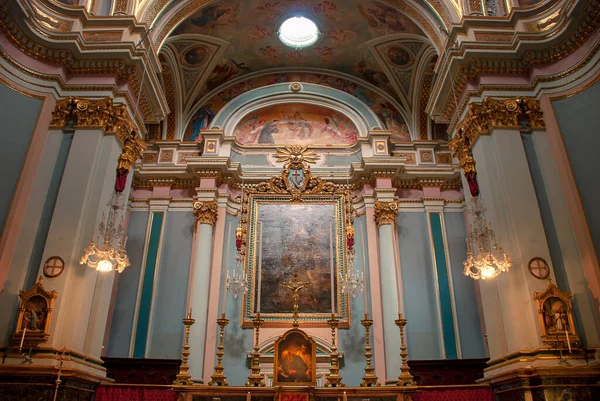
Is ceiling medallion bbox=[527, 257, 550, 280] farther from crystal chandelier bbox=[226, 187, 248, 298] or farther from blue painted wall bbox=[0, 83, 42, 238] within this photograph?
blue painted wall bbox=[0, 83, 42, 238]

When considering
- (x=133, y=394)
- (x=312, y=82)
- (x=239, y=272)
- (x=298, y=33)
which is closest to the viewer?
(x=133, y=394)

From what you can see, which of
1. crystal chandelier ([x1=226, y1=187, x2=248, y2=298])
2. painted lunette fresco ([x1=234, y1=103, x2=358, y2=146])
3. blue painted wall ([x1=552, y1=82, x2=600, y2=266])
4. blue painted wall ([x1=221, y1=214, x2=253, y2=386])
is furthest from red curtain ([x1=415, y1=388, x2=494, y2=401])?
painted lunette fresco ([x1=234, y1=103, x2=358, y2=146])

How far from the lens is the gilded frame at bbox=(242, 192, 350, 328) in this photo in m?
10.9

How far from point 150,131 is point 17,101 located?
5585 millimetres

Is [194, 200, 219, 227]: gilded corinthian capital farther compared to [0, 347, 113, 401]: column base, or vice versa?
[194, 200, 219, 227]: gilded corinthian capital

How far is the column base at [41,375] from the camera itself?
19.9 feet

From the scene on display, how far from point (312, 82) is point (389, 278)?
239 inches

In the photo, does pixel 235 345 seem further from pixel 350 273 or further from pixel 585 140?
pixel 585 140

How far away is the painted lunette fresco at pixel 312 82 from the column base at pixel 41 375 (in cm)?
777

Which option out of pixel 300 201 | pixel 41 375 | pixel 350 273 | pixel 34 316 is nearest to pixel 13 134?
pixel 34 316

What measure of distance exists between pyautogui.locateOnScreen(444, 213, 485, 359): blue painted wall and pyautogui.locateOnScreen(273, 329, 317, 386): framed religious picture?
4537 mm

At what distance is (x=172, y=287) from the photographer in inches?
444

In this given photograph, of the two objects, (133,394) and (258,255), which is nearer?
(133,394)

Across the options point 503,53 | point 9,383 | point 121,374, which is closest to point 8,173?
point 9,383
